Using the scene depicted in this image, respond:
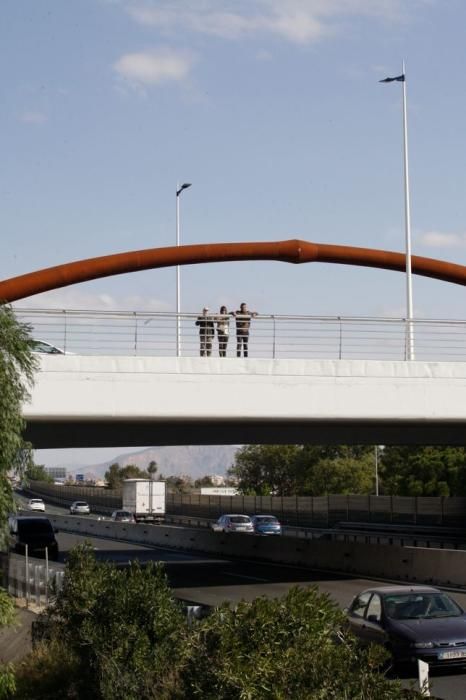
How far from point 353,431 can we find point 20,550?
2309 centimetres

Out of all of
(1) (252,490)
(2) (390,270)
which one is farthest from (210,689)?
(1) (252,490)

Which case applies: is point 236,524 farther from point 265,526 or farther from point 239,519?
point 265,526

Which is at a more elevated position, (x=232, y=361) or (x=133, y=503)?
(x=232, y=361)

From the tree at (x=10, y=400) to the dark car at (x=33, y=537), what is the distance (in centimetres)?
3148

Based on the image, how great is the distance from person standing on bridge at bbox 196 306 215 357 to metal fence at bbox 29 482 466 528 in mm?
46827

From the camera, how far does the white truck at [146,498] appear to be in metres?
90.0

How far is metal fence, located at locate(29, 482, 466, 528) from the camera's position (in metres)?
75.0

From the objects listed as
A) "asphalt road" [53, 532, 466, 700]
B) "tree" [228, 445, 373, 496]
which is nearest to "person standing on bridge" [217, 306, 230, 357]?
"asphalt road" [53, 532, 466, 700]

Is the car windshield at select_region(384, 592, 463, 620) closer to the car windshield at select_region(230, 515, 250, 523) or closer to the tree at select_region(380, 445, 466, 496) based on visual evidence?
the car windshield at select_region(230, 515, 250, 523)

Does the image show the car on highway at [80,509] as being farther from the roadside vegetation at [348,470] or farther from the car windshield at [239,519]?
the car windshield at [239,519]

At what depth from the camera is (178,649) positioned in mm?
13820

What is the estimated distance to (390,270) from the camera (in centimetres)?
4753

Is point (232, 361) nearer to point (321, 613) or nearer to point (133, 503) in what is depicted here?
point (321, 613)

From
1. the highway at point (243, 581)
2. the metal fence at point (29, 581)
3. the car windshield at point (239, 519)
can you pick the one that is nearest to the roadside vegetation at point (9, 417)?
the highway at point (243, 581)
